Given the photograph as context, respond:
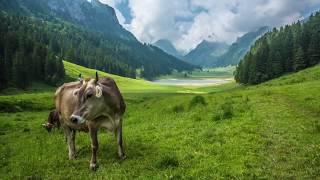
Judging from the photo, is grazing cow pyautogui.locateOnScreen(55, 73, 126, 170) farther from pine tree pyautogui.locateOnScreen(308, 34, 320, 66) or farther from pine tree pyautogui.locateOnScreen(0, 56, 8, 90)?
pine tree pyautogui.locateOnScreen(308, 34, 320, 66)

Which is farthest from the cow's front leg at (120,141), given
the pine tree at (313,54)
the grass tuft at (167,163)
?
the pine tree at (313,54)

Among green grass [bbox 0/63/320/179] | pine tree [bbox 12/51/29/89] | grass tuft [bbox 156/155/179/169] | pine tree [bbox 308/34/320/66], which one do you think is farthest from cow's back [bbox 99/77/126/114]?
pine tree [bbox 308/34/320/66]

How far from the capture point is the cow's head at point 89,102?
55.6ft

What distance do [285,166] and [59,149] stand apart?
43.3 feet

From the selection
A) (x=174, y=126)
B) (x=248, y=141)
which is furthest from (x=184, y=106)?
(x=248, y=141)

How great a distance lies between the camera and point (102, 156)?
67.7ft

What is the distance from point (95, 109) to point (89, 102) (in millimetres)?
449

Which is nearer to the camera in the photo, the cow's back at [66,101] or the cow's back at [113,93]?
the cow's back at [113,93]

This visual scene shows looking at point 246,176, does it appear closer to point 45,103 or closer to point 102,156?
point 102,156

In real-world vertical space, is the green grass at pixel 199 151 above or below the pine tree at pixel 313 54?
below

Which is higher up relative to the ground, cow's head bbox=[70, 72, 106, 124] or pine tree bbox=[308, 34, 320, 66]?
pine tree bbox=[308, 34, 320, 66]

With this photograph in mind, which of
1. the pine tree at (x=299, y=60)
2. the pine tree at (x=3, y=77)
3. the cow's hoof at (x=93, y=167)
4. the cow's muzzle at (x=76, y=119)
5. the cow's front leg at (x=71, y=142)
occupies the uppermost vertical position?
the pine tree at (x=299, y=60)

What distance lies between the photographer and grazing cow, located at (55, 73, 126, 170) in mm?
17219

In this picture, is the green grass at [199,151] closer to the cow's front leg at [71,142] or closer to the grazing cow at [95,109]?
the cow's front leg at [71,142]
